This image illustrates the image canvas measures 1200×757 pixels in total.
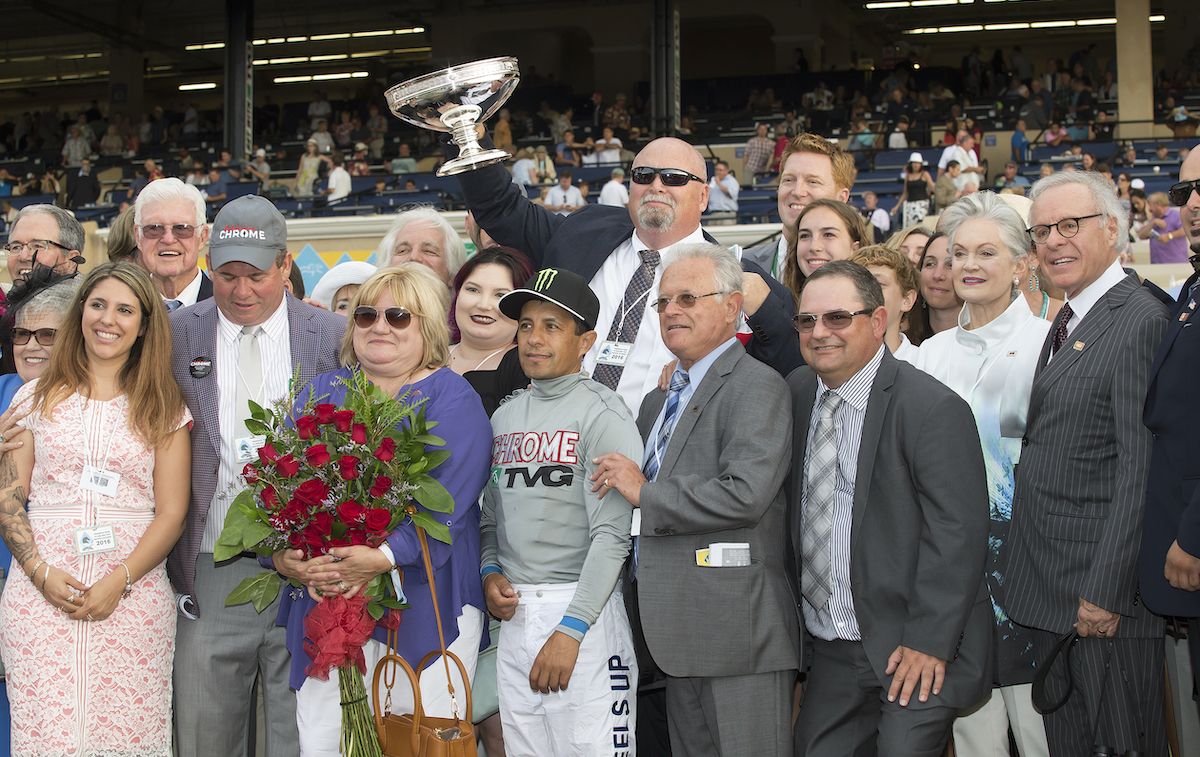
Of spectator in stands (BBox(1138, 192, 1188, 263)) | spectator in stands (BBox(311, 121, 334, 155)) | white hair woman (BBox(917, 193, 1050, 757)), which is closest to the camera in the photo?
white hair woman (BBox(917, 193, 1050, 757))

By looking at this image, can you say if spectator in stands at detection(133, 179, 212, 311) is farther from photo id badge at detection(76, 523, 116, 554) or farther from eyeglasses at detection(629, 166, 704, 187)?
eyeglasses at detection(629, 166, 704, 187)

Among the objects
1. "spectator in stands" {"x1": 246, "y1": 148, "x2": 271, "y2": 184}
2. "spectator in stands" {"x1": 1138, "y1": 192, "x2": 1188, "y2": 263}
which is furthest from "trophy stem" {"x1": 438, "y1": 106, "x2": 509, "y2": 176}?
"spectator in stands" {"x1": 246, "y1": 148, "x2": 271, "y2": 184}

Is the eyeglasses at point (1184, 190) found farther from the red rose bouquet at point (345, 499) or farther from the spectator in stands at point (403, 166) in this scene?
the spectator in stands at point (403, 166)

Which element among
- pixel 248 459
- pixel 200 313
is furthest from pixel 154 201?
pixel 248 459

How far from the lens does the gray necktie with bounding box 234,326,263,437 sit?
9.96 ft

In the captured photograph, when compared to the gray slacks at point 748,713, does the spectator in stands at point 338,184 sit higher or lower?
higher

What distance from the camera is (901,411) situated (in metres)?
2.61

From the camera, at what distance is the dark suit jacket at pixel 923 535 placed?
2498mm

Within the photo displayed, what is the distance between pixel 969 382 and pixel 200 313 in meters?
2.38

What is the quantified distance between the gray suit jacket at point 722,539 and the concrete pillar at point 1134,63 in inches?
743

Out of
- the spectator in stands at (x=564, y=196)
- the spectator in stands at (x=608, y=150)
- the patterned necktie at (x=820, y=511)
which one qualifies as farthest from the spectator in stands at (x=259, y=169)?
the patterned necktie at (x=820, y=511)

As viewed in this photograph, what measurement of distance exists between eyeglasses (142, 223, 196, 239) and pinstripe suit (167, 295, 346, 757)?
2.31ft

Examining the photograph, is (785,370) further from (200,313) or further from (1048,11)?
(1048,11)

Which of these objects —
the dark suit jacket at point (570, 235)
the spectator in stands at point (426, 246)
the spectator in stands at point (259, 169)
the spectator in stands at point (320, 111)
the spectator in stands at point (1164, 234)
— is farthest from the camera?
the spectator in stands at point (320, 111)
